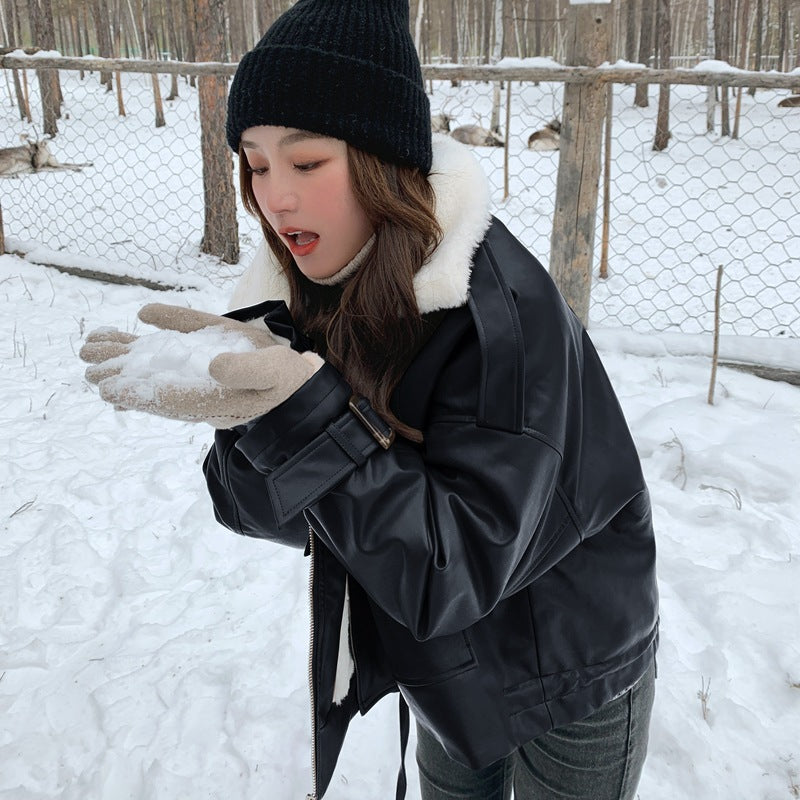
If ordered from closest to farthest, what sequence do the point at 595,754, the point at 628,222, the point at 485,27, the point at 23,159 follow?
the point at 595,754, the point at 628,222, the point at 23,159, the point at 485,27

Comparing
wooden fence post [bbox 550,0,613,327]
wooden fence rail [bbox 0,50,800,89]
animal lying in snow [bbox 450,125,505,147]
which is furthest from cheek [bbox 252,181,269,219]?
animal lying in snow [bbox 450,125,505,147]

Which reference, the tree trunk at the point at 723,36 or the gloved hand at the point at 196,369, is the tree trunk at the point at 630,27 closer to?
the tree trunk at the point at 723,36

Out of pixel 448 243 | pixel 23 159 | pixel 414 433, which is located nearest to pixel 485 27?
pixel 23 159

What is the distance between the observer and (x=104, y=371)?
0.92 m

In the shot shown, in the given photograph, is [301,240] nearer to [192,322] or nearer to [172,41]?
[192,322]

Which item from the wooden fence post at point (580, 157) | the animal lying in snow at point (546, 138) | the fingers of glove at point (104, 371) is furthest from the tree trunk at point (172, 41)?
the fingers of glove at point (104, 371)

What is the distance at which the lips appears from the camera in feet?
3.26

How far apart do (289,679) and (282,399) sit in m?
1.56

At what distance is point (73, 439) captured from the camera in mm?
3473

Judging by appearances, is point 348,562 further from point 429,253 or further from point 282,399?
point 429,253

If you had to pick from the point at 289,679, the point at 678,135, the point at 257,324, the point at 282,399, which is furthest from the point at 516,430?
the point at 678,135

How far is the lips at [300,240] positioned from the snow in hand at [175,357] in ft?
0.52

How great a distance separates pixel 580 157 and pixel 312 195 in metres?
2.98

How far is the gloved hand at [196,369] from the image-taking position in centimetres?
79
